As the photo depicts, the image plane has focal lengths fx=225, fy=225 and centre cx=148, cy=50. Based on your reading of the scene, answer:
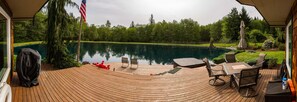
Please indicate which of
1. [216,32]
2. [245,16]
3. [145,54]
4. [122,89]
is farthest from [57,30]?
[216,32]

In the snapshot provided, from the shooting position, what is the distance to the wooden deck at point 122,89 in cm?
462

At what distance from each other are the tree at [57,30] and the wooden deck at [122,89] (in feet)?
11.1

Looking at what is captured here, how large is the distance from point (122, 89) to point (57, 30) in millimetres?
6312

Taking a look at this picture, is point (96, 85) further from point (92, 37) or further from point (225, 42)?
point (92, 37)

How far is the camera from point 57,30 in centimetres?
1037

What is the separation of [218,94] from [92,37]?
53141 mm

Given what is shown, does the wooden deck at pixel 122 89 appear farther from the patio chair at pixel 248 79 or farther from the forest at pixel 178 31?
the forest at pixel 178 31

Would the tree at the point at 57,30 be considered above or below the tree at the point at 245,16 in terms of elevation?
below

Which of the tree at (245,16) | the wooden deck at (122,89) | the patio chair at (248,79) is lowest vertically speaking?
the wooden deck at (122,89)

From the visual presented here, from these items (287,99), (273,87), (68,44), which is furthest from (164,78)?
(68,44)

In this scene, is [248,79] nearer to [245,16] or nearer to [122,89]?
[122,89]

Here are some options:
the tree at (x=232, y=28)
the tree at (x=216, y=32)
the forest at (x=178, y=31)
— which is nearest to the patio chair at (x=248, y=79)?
the forest at (x=178, y=31)

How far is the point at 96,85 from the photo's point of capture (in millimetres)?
5781

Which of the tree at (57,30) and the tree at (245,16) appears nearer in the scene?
the tree at (57,30)
